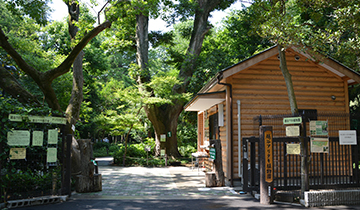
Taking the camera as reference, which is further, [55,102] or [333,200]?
[55,102]

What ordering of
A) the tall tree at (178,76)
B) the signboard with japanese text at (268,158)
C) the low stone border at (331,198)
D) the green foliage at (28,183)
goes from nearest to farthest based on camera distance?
the low stone border at (331,198) → the green foliage at (28,183) → the signboard with japanese text at (268,158) → the tall tree at (178,76)

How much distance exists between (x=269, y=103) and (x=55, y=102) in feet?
25.8

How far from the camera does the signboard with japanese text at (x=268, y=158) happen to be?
6633 mm

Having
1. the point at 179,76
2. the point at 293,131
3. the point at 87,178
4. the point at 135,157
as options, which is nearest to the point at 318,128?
the point at 293,131

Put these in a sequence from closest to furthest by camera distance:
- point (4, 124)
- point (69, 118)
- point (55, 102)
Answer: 1. point (4, 124)
2. point (55, 102)
3. point (69, 118)

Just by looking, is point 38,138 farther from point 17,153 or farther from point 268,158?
point 268,158

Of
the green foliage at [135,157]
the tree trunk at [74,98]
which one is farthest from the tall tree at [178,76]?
the tree trunk at [74,98]

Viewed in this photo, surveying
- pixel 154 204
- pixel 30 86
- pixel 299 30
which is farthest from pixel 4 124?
pixel 30 86

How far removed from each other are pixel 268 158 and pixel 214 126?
17.2 ft

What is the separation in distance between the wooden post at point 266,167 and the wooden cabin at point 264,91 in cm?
231

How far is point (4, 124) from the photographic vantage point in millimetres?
6430

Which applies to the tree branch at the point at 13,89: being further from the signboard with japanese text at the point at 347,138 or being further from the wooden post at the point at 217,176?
the signboard with japanese text at the point at 347,138

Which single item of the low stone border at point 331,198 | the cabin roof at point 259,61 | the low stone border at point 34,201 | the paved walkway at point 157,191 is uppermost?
the cabin roof at point 259,61

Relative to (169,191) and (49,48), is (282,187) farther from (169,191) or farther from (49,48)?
(49,48)
